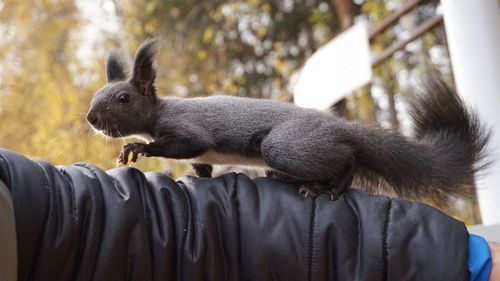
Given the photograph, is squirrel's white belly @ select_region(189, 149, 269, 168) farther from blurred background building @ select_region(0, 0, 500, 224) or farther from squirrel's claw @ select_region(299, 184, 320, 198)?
blurred background building @ select_region(0, 0, 500, 224)

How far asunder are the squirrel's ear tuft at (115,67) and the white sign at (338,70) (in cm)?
89

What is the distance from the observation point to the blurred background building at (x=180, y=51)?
13.6ft

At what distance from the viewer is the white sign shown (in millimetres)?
2203

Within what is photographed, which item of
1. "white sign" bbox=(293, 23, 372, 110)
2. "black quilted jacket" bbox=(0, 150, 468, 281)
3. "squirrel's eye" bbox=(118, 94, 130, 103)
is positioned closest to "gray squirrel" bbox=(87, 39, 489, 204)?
"squirrel's eye" bbox=(118, 94, 130, 103)

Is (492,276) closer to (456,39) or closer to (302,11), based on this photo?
(456,39)

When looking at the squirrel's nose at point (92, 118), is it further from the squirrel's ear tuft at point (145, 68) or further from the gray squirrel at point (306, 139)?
the squirrel's ear tuft at point (145, 68)

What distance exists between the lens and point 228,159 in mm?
1423

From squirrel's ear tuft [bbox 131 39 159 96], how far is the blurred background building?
1937mm

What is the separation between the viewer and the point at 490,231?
1351mm

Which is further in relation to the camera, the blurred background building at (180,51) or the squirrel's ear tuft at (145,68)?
the blurred background building at (180,51)

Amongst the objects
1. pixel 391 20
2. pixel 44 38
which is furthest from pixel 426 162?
pixel 44 38

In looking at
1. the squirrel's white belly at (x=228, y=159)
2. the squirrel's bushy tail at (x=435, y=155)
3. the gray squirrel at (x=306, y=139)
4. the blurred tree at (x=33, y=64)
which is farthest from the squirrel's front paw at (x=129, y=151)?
the blurred tree at (x=33, y=64)

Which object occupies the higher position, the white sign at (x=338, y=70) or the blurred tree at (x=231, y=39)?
the blurred tree at (x=231, y=39)

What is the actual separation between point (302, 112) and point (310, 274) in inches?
16.6
